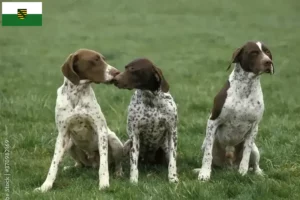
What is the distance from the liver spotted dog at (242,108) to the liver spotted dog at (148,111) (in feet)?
1.46

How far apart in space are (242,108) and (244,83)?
28 centimetres

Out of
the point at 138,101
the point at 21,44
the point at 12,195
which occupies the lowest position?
the point at 21,44

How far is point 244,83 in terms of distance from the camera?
21.6 feet

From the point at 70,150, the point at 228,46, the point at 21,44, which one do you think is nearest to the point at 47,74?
the point at 21,44

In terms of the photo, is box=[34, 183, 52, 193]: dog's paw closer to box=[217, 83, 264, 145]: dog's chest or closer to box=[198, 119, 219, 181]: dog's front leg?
box=[198, 119, 219, 181]: dog's front leg

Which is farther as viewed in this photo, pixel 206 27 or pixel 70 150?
pixel 206 27

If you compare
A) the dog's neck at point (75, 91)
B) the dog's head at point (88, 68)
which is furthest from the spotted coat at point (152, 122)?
the dog's neck at point (75, 91)

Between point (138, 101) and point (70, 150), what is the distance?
41.1 inches

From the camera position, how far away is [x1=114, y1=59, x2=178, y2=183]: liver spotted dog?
6.53 m

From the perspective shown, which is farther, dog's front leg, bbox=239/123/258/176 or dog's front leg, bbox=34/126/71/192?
dog's front leg, bbox=239/123/258/176

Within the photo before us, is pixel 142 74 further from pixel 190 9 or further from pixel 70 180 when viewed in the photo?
pixel 190 9

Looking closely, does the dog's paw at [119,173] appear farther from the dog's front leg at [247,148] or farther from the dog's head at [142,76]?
the dog's front leg at [247,148]

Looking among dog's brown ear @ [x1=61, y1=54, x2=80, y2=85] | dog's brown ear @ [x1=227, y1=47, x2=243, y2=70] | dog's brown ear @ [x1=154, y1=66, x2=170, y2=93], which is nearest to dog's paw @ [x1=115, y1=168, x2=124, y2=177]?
dog's brown ear @ [x1=154, y1=66, x2=170, y2=93]

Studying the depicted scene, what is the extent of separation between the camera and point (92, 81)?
252 inches
